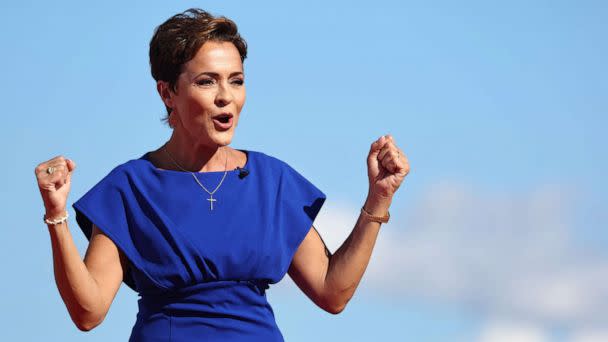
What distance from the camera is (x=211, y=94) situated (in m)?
6.54

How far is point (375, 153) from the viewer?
6.85m

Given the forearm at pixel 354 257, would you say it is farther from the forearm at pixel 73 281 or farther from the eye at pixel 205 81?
the forearm at pixel 73 281

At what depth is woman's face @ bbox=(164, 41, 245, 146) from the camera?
21.4 feet

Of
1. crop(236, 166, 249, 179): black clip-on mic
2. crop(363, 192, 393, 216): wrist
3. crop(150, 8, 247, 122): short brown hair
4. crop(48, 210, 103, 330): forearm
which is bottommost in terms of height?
crop(48, 210, 103, 330): forearm

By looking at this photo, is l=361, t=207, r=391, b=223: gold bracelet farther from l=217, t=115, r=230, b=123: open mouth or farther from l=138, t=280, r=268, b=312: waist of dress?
l=217, t=115, r=230, b=123: open mouth

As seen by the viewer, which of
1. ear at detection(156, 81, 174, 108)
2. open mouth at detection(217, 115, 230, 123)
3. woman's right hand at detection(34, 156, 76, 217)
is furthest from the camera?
ear at detection(156, 81, 174, 108)

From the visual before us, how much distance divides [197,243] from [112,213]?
1.68 ft

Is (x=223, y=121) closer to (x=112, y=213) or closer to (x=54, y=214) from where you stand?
(x=112, y=213)

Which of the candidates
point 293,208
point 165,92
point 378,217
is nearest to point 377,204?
point 378,217

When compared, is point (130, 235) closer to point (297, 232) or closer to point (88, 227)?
point (88, 227)

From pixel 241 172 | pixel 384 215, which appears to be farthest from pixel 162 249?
pixel 384 215

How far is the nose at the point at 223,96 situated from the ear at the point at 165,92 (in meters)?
0.31

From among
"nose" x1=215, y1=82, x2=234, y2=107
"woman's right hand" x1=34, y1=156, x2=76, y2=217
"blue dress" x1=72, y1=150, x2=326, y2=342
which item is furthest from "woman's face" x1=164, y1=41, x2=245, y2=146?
"woman's right hand" x1=34, y1=156, x2=76, y2=217

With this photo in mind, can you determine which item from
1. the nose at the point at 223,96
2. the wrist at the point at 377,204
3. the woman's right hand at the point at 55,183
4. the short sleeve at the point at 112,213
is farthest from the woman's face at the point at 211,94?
the wrist at the point at 377,204
